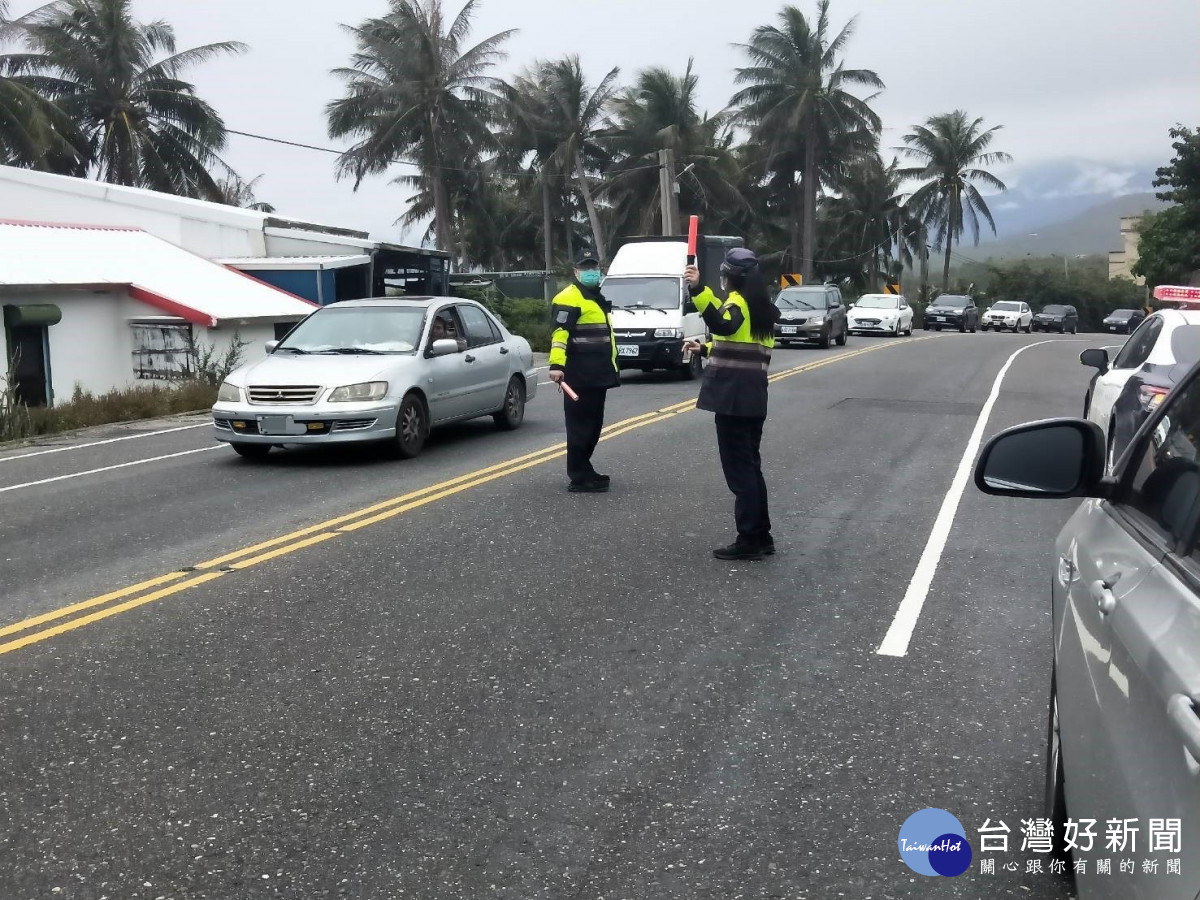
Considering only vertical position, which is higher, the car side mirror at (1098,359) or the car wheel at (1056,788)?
the car side mirror at (1098,359)

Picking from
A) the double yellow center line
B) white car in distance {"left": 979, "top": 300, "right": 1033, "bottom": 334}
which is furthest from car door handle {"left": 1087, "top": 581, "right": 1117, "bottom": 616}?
white car in distance {"left": 979, "top": 300, "right": 1033, "bottom": 334}

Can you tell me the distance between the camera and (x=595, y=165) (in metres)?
59.6

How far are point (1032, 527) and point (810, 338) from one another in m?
24.9

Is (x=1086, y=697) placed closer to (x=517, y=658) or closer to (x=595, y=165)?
(x=517, y=658)

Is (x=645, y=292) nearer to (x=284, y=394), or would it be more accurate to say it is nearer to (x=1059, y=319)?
(x=284, y=394)

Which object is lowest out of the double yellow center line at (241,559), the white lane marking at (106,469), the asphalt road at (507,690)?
the asphalt road at (507,690)

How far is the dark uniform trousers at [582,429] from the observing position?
10.4 m

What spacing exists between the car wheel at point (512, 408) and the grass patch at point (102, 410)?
608cm

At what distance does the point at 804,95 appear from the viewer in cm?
5509

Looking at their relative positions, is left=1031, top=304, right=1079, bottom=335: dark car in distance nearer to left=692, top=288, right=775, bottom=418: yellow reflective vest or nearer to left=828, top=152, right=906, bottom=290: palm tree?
left=828, top=152, right=906, bottom=290: palm tree

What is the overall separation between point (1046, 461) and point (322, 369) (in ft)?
32.3

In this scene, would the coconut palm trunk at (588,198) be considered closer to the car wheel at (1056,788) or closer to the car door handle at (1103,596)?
the car wheel at (1056,788)

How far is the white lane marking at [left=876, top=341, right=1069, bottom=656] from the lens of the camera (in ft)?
20.3

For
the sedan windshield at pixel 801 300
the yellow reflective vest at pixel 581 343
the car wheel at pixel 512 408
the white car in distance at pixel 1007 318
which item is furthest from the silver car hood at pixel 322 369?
the white car in distance at pixel 1007 318
